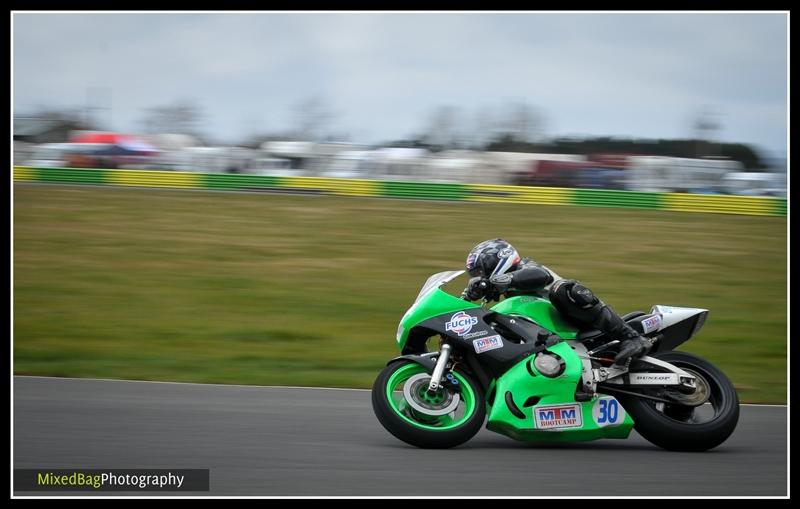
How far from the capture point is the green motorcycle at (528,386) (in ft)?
20.0

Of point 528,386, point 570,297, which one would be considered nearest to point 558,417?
point 528,386

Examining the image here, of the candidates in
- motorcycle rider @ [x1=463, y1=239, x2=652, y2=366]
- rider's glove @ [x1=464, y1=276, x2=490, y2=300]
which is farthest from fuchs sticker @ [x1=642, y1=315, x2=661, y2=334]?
rider's glove @ [x1=464, y1=276, x2=490, y2=300]

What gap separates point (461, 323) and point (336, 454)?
3.94ft

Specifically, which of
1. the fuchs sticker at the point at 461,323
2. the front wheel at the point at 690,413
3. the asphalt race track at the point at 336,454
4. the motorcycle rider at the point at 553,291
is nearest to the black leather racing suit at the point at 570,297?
the motorcycle rider at the point at 553,291

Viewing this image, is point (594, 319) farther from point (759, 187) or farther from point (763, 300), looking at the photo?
point (759, 187)

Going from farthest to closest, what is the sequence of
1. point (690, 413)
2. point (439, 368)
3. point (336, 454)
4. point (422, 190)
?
point (422, 190) → point (690, 413) → point (439, 368) → point (336, 454)

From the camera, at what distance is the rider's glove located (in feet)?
21.3

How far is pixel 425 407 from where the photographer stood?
6.13 metres

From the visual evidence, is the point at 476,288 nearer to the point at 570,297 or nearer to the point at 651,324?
the point at 570,297

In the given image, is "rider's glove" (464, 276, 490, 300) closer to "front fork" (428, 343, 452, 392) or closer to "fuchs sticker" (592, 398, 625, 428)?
"front fork" (428, 343, 452, 392)

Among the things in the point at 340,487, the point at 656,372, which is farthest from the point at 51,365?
the point at 656,372

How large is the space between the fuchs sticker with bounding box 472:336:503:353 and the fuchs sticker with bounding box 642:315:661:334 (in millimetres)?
1043

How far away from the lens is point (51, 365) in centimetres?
966

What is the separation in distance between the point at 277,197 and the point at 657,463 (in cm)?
1883
